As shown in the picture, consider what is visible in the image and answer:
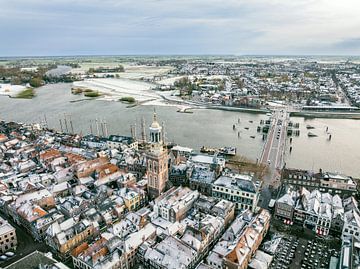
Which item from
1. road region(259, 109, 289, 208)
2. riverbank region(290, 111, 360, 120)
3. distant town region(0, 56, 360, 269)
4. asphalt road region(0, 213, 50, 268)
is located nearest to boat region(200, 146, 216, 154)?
distant town region(0, 56, 360, 269)

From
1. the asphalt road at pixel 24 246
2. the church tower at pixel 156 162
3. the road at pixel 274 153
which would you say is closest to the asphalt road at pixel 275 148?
the road at pixel 274 153

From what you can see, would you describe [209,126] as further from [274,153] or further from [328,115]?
[328,115]

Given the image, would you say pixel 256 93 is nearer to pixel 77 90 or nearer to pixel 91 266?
pixel 77 90

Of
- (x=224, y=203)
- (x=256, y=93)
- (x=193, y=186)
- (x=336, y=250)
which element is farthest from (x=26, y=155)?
(x=256, y=93)

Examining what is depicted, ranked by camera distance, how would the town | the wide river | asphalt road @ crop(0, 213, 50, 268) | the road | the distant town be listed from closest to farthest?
the town
the distant town
asphalt road @ crop(0, 213, 50, 268)
the road
the wide river

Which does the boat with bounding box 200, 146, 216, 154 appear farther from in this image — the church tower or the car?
the car

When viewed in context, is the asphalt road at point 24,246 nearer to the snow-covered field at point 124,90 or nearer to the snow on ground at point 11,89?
the snow-covered field at point 124,90
